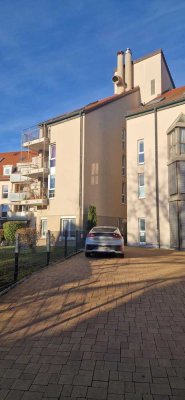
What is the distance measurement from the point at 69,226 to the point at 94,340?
A: 2079cm

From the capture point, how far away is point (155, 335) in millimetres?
5004

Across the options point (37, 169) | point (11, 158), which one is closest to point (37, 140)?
point (37, 169)

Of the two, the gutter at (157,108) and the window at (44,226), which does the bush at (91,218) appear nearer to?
the window at (44,226)

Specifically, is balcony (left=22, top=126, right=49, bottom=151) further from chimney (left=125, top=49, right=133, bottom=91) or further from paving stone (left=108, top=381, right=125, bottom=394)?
paving stone (left=108, top=381, right=125, bottom=394)

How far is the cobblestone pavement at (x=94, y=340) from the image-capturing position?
3526 millimetres

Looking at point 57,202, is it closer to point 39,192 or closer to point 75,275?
point 39,192

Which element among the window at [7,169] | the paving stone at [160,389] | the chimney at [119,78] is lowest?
the paving stone at [160,389]

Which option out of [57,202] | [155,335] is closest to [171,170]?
[57,202]

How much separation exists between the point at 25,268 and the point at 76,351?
22.2 ft

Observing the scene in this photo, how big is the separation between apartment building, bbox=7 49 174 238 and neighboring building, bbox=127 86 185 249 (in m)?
3.35

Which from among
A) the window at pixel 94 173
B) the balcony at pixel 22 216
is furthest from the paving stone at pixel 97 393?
the balcony at pixel 22 216

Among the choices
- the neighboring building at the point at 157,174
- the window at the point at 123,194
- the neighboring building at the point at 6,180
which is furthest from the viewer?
the neighboring building at the point at 6,180

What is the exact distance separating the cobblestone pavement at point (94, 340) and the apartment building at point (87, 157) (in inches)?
675

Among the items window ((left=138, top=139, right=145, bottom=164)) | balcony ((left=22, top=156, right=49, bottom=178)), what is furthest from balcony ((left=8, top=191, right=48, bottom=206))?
window ((left=138, top=139, right=145, bottom=164))
